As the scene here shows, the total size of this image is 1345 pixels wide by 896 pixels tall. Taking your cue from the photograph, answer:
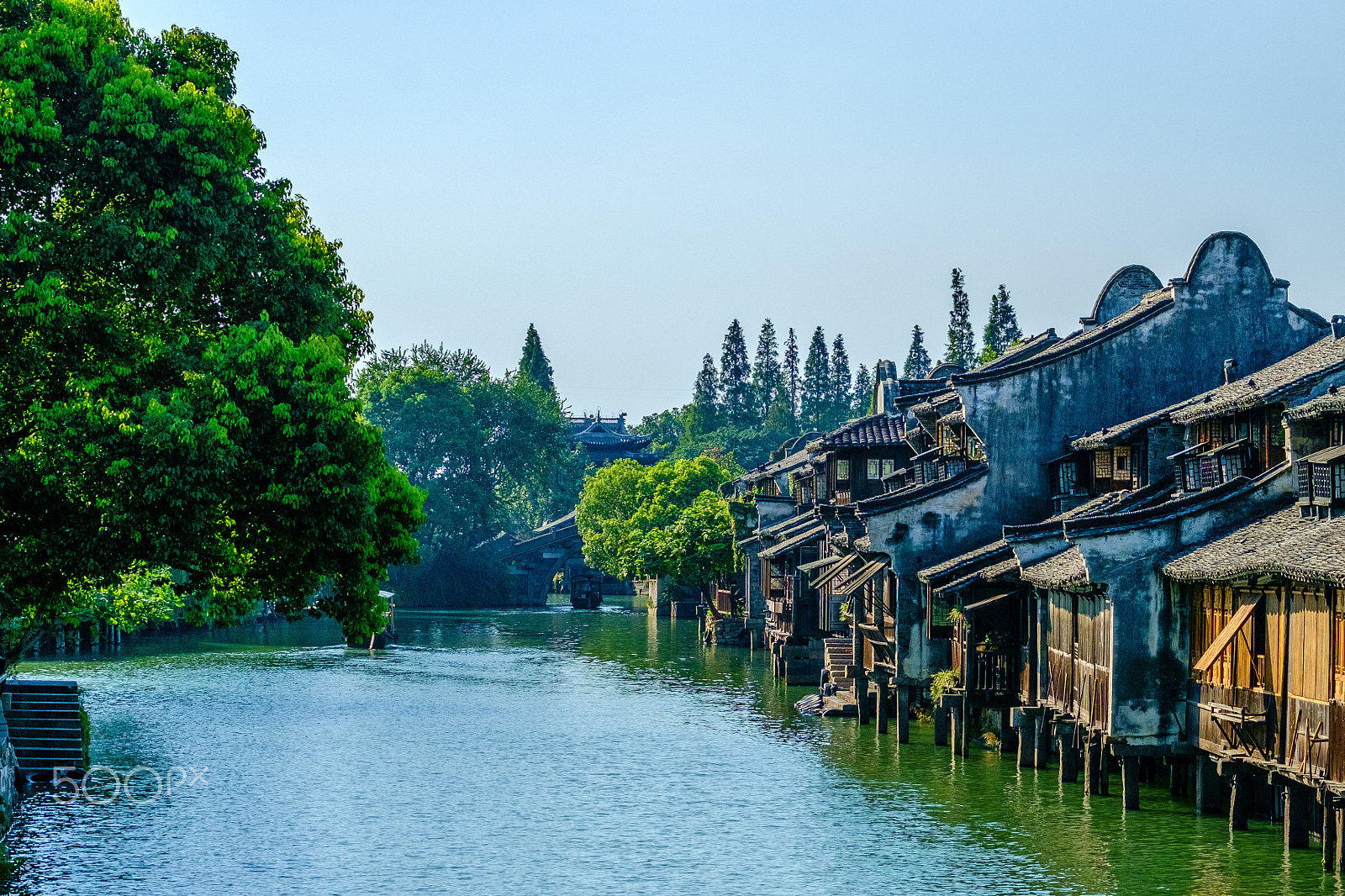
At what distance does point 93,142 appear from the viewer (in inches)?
1041

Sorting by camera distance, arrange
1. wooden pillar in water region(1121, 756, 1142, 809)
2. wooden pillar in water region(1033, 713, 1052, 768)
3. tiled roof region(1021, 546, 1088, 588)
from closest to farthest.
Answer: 1. tiled roof region(1021, 546, 1088, 588)
2. wooden pillar in water region(1121, 756, 1142, 809)
3. wooden pillar in water region(1033, 713, 1052, 768)

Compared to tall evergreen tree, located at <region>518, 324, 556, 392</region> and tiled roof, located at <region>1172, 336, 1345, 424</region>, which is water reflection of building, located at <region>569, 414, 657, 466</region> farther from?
tiled roof, located at <region>1172, 336, 1345, 424</region>

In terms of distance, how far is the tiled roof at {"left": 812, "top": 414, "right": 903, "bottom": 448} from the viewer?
61219mm

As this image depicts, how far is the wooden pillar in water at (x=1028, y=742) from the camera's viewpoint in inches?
1576

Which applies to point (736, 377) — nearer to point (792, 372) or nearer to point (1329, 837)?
point (792, 372)

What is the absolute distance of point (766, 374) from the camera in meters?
191

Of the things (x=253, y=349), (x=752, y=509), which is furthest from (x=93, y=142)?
(x=752, y=509)

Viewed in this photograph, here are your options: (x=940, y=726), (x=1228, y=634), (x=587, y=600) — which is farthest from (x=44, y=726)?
(x=587, y=600)

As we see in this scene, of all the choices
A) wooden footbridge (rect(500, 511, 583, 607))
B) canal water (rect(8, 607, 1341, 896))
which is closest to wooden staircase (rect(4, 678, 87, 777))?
canal water (rect(8, 607, 1341, 896))

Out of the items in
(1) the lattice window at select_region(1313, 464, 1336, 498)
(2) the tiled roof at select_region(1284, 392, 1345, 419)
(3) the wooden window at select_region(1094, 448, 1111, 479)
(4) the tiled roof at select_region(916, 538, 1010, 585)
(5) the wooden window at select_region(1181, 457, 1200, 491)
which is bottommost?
(4) the tiled roof at select_region(916, 538, 1010, 585)

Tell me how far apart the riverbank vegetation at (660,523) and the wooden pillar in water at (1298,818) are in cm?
6273

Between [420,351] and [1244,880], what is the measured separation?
12148 centimetres

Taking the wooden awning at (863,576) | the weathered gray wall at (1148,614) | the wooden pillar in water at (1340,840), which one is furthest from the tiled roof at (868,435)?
the wooden pillar in water at (1340,840)

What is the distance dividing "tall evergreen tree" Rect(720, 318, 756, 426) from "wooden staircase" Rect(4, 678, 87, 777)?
14869cm
